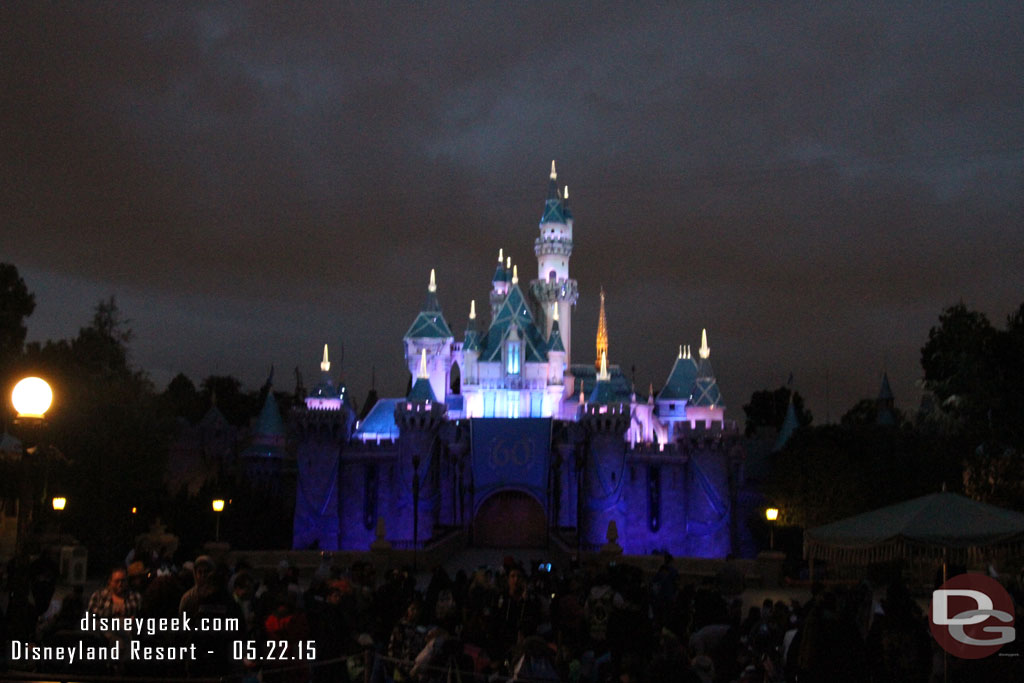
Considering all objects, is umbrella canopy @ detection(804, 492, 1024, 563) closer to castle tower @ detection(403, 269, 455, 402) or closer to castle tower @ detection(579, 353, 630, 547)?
castle tower @ detection(579, 353, 630, 547)

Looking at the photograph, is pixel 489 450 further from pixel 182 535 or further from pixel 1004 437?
pixel 1004 437

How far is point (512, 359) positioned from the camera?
57.3 m

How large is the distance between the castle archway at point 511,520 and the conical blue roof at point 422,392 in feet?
16.5

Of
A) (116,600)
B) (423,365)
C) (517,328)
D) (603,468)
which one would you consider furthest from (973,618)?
(517,328)

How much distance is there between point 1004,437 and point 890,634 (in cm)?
2054

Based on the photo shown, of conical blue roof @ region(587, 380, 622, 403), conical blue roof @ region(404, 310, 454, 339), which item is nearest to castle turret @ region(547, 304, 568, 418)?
conical blue roof @ region(587, 380, 622, 403)

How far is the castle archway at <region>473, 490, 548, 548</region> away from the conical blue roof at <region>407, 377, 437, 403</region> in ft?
16.5

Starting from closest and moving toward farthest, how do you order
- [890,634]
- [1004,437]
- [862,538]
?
1. [890,634]
2. [862,538]
3. [1004,437]

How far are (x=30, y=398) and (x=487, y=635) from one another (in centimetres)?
537

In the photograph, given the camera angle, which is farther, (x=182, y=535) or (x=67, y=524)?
(x=182, y=535)

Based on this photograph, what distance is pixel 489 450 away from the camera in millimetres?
50219

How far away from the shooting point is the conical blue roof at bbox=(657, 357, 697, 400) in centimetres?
6172

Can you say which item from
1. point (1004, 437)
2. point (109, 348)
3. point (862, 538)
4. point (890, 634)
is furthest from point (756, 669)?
point (109, 348)

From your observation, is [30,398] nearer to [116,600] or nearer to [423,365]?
[116,600]
